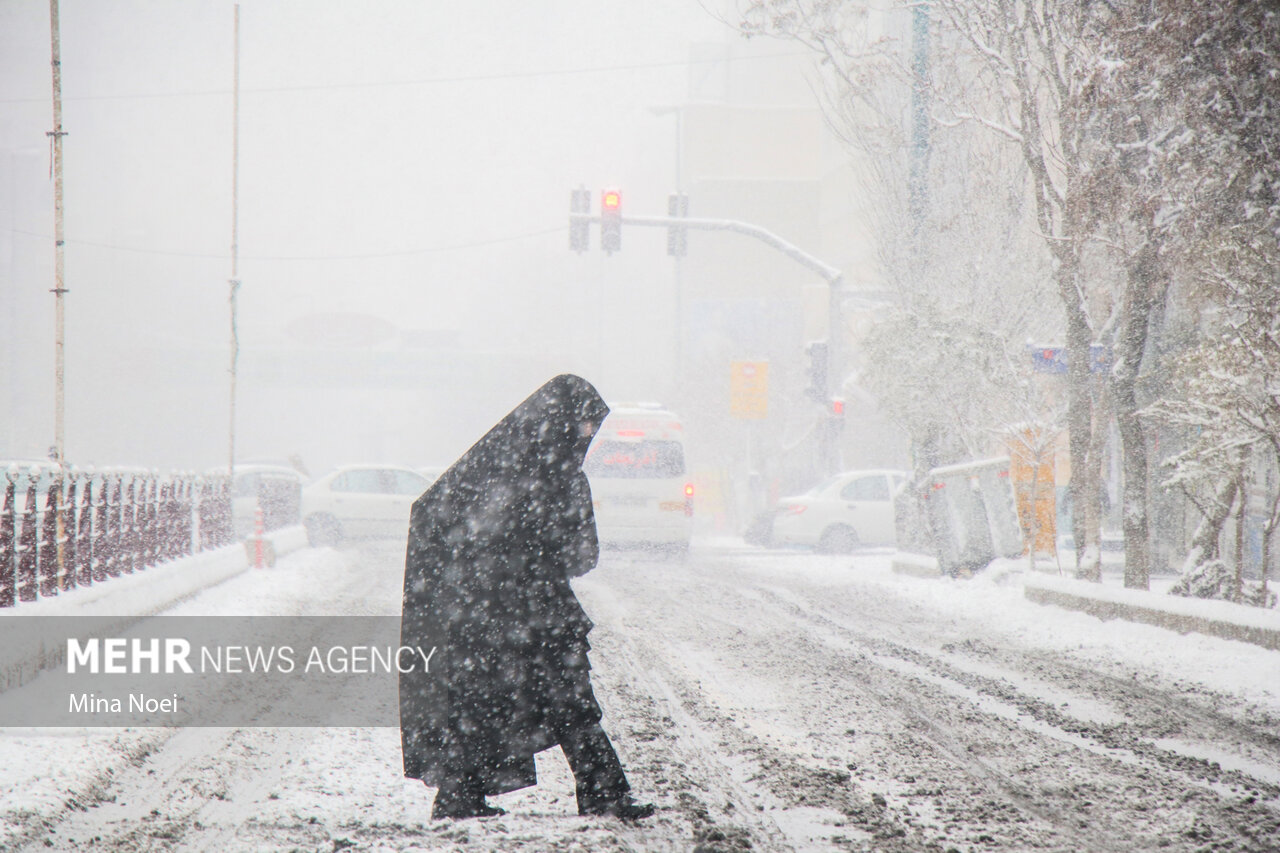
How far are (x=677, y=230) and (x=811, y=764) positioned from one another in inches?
603

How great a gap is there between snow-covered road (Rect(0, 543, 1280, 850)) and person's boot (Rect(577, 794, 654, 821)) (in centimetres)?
6

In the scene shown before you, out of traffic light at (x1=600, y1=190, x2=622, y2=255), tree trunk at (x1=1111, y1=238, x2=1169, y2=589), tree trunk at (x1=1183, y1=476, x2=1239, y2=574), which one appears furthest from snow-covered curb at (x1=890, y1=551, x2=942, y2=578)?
traffic light at (x1=600, y1=190, x2=622, y2=255)

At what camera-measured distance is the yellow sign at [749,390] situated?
3064cm

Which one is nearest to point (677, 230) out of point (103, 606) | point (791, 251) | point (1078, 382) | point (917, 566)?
point (791, 251)

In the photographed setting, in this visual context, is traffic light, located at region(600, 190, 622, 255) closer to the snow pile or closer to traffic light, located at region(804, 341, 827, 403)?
traffic light, located at region(804, 341, 827, 403)

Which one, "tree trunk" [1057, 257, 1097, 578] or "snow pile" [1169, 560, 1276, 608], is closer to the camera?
"snow pile" [1169, 560, 1276, 608]

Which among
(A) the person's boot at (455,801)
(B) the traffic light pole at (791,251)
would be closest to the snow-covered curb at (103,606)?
(A) the person's boot at (455,801)

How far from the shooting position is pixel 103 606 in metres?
8.38

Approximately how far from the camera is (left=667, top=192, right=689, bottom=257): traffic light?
19.1 m

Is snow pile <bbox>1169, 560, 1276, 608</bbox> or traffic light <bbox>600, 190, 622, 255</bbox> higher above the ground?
traffic light <bbox>600, 190, 622, 255</bbox>

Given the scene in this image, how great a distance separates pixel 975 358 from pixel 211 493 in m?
10.1

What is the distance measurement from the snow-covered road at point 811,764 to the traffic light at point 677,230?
1142 cm

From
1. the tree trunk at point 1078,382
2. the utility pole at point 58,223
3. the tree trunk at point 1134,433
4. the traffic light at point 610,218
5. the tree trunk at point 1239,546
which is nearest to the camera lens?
the utility pole at point 58,223

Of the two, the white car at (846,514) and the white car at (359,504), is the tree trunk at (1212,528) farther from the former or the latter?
the white car at (359,504)
